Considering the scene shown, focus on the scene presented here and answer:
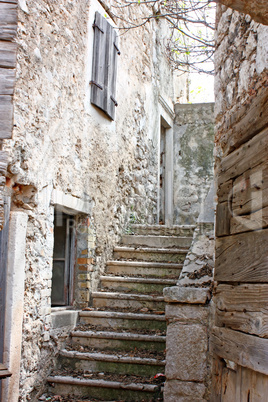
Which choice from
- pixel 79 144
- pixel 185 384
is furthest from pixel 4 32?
pixel 185 384

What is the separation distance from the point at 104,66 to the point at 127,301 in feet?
10.3

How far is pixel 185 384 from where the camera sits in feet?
10.7

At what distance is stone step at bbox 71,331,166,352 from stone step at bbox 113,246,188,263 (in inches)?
55.3

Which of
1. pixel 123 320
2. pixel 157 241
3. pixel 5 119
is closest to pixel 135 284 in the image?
pixel 123 320

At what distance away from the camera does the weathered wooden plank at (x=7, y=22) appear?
2.81 metres

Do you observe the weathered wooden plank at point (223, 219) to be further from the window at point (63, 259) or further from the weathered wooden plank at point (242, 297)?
the window at point (63, 259)

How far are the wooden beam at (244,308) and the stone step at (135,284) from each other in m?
2.59

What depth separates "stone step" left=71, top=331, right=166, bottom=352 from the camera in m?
4.50

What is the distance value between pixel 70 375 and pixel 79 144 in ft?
8.44

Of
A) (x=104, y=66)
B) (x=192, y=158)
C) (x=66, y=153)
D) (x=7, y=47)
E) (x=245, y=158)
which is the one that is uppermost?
(x=104, y=66)

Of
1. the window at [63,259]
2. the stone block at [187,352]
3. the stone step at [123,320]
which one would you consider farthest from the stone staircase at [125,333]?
the stone block at [187,352]

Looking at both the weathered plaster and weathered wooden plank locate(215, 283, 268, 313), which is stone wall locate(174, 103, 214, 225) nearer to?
the weathered plaster

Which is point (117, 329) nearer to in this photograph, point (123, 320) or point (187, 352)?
point (123, 320)

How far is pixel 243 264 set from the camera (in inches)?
90.7
